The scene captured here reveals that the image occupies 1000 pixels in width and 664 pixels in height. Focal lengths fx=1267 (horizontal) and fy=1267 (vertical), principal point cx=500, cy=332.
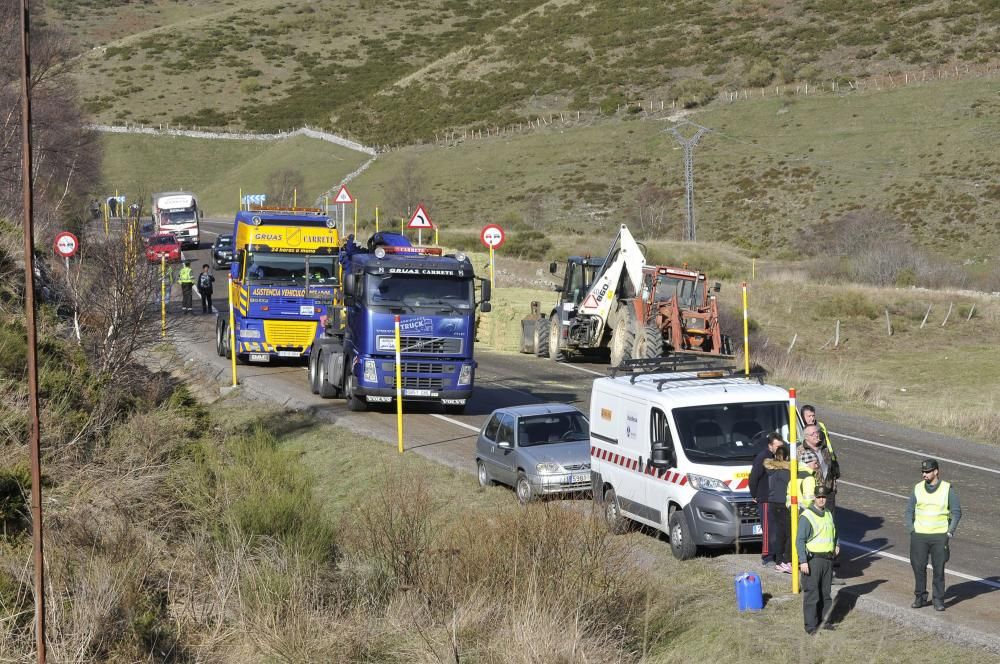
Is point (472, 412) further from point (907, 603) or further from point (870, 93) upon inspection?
point (870, 93)

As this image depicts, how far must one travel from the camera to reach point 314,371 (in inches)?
1168

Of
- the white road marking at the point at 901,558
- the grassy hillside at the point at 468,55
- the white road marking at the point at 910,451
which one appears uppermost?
the grassy hillside at the point at 468,55

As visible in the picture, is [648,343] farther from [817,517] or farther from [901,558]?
[817,517]

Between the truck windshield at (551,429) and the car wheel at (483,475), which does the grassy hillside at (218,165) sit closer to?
the car wheel at (483,475)

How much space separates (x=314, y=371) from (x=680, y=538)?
51.8 feet

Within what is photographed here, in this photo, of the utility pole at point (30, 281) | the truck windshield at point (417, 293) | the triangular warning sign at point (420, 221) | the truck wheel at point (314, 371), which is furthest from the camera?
the triangular warning sign at point (420, 221)

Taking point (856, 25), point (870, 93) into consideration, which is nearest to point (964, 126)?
point (870, 93)

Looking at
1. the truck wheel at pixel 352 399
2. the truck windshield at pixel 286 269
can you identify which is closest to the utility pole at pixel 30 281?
the truck wheel at pixel 352 399

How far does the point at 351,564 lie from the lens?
1481 cm

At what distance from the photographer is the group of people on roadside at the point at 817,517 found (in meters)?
12.7

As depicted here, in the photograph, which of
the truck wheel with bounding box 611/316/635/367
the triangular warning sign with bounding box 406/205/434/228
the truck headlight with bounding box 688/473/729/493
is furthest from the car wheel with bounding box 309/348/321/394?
the truck headlight with bounding box 688/473/729/493

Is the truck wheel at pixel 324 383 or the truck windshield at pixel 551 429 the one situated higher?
the truck windshield at pixel 551 429

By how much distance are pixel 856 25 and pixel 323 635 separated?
98953mm

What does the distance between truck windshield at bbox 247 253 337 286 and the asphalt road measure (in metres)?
2.57
